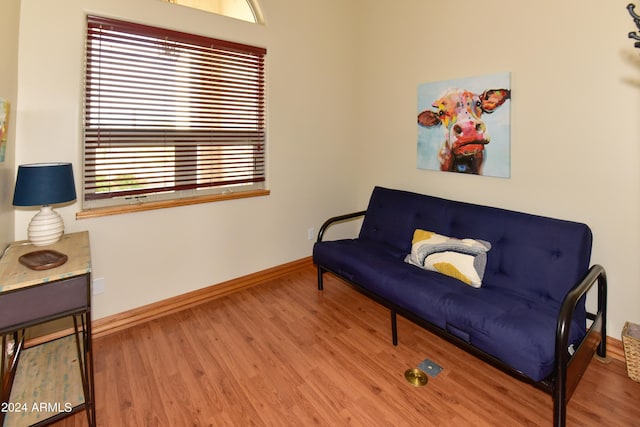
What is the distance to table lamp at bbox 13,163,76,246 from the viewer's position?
1.69 meters

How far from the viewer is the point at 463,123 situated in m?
2.60

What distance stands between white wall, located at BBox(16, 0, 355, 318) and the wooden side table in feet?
1.41

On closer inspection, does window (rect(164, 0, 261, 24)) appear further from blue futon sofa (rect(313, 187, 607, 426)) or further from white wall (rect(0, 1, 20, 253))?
blue futon sofa (rect(313, 187, 607, 426))

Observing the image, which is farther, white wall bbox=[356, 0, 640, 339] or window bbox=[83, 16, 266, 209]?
window bbox=[83, 16, 266, 209]

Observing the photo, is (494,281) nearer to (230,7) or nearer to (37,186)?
(37,186)

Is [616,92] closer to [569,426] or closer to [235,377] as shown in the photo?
[569,426]

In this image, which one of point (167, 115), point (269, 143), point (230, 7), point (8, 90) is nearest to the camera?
point (8, 90)

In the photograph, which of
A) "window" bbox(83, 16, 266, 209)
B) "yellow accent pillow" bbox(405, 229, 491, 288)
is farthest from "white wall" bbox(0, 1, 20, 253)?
"yellow accent pillow" bbox(405, 229, 491, 288)

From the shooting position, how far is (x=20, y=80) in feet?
6.36

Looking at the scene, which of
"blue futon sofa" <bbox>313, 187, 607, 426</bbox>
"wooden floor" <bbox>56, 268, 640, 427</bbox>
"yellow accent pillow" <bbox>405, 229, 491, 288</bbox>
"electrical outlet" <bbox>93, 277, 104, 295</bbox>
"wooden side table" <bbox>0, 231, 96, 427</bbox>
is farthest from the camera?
"electrical outlet" <bbox>93, 277, 104, 295</bbox>

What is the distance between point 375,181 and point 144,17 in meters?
2.35

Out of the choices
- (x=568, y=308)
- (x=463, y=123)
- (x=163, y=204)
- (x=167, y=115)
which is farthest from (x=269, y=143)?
(x=568, y=308)

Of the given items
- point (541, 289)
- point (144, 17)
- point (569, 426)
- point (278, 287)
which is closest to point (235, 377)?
point (278, 287)

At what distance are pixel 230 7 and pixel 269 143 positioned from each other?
1.12 meters
